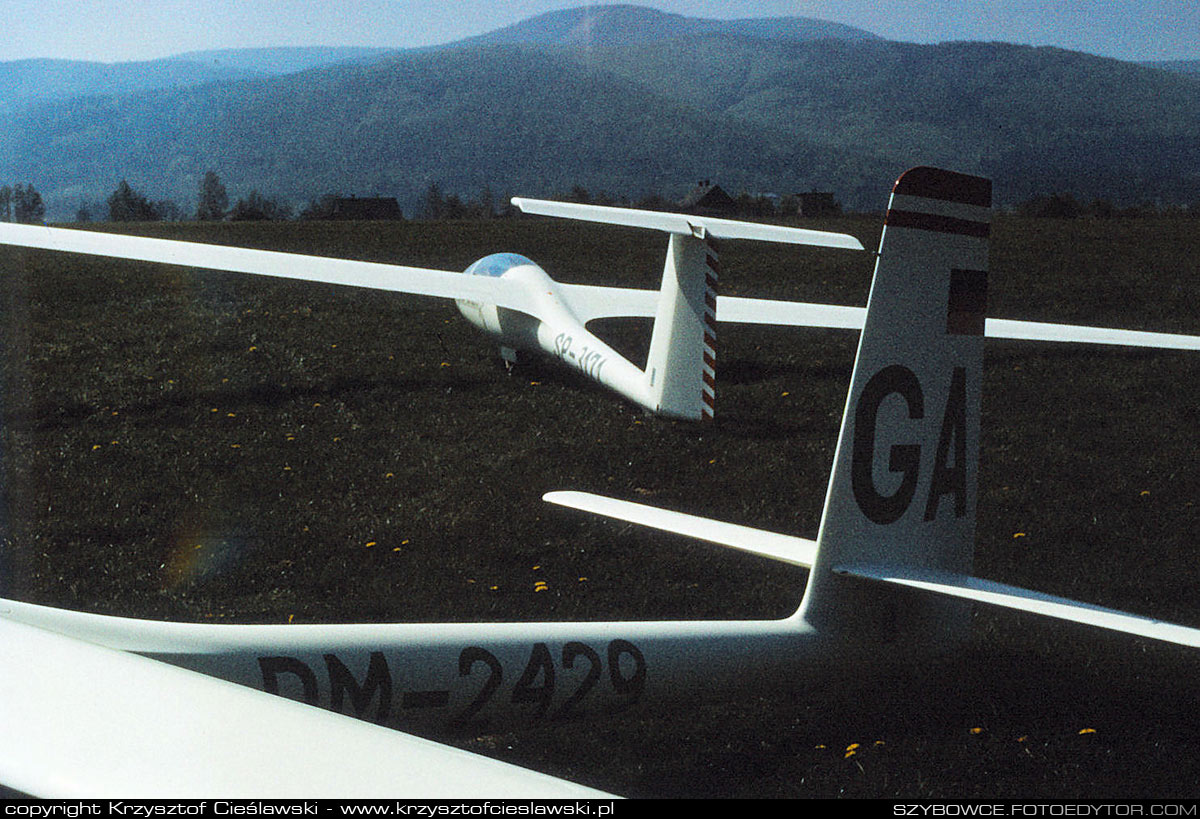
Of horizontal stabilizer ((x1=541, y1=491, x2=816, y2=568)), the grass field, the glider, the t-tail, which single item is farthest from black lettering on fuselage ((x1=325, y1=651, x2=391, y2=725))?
the t-tail

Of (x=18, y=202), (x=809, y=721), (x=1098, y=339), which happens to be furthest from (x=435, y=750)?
(x=18, y=202)

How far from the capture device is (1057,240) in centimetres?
2500

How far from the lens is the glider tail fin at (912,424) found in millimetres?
3580

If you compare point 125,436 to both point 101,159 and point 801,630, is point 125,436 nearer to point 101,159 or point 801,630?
point 801,630

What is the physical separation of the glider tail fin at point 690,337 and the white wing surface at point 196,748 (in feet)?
25.1

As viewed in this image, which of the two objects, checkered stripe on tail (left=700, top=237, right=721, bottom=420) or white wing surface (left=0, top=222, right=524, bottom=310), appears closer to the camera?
checkered stripe on tail (left=700, top=237, right=721, bottom=420)

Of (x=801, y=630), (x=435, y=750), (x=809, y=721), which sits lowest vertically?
(x=809, y=721)

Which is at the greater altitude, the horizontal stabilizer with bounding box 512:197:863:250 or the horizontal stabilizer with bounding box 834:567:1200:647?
the horizontal stabilizer with bounding box 512:197:863:250

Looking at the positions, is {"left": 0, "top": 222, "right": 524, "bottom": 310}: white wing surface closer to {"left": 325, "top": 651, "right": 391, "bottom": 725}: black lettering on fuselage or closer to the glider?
the glider

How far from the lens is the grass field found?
4426 millimetres

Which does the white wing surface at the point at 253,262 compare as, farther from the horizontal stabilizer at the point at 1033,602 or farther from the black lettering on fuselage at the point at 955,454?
the horizontal stabilizer at the point at 1033,602

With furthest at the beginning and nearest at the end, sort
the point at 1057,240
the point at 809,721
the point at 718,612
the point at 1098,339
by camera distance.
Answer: the point at 1057,240 → the point at 1098,339 → the point at 718,612 → the point at 809,721

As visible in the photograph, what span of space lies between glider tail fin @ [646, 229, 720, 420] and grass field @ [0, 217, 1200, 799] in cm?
37

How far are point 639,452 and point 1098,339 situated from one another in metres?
5.34
